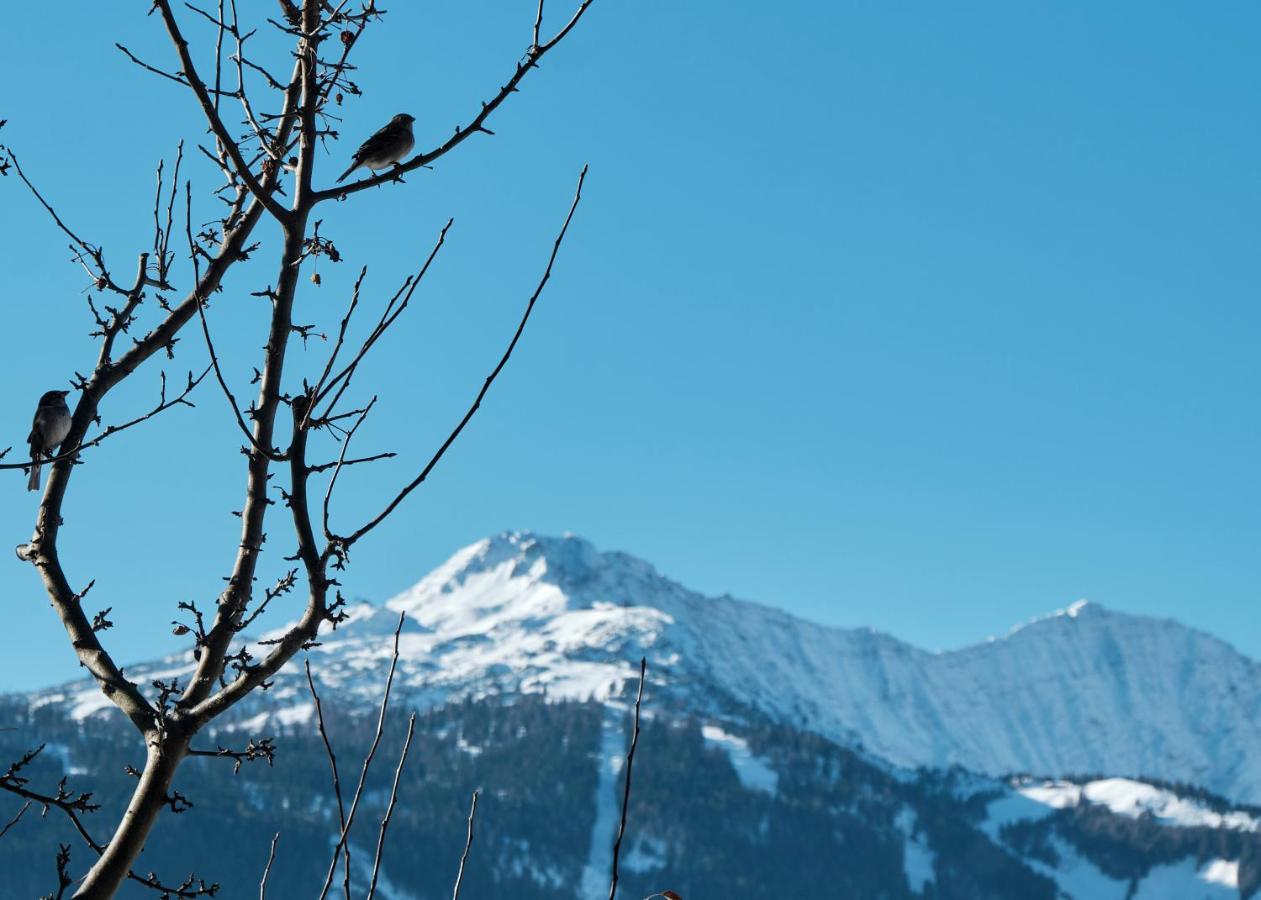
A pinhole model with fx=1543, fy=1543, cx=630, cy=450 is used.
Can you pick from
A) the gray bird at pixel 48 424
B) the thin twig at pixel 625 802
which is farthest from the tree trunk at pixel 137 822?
the gray bird at pixel 48 424

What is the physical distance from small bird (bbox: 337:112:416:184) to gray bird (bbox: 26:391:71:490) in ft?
4.24

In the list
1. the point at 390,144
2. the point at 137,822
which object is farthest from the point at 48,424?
the point at 137,822

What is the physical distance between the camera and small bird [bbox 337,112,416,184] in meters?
5.43

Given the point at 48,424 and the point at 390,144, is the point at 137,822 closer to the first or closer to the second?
the point at 48,424

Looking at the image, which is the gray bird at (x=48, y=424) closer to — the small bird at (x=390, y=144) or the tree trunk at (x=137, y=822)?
the small bird at (x=390, y=144)

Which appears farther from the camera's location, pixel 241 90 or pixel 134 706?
pixel 241 90

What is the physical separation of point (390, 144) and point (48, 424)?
1548 mm

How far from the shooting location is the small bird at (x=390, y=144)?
5.43 meters

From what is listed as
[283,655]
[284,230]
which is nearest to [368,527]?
[283,655]

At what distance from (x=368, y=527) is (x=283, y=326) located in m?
0.49

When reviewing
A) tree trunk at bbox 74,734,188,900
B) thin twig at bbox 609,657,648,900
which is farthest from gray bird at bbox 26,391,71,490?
thin twig at bbox 609,657,648,900

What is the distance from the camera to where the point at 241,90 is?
147 inches

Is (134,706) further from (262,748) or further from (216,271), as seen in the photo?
(216,271)

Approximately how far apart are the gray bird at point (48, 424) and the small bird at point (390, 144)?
1.29m
